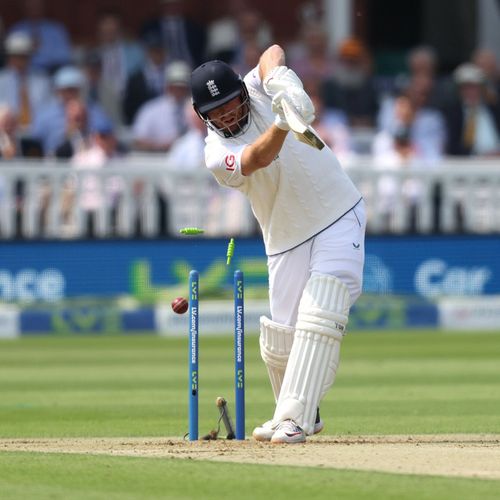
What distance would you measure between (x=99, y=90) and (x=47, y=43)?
79 centimetres

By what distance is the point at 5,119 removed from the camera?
1416 cm

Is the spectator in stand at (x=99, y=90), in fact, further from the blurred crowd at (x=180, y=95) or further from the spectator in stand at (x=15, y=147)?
the spectator in stand at (x=15, y=147)

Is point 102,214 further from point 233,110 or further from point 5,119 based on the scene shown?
point 233,110

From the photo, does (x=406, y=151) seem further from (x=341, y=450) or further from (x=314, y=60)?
(x=341, y=450)

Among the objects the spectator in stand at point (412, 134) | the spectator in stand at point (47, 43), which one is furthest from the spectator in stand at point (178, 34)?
the spectator in stand at point (412, 134)

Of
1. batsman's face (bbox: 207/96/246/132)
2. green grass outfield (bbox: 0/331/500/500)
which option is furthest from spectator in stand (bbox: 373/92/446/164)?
batsman's face (bbox: 207/96/246/132)

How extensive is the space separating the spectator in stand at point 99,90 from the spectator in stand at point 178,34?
1.95 ft

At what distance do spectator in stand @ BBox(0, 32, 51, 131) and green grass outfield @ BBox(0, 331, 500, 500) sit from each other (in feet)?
8.63

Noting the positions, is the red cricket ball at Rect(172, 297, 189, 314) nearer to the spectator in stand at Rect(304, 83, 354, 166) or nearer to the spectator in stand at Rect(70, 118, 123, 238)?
the spectator in stand at Rect(70, 118, 123, 238)

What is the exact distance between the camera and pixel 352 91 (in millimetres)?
15781

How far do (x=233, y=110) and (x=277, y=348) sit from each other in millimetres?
1077

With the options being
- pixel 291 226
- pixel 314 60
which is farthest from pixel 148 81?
pixel 291 226

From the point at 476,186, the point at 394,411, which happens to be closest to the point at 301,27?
the point at 476,186

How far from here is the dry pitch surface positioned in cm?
586
